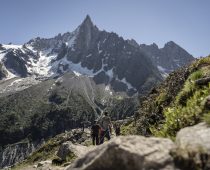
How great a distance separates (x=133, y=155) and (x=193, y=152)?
1213 millimetres

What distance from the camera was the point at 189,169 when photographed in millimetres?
7668

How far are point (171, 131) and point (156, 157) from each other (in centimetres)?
437

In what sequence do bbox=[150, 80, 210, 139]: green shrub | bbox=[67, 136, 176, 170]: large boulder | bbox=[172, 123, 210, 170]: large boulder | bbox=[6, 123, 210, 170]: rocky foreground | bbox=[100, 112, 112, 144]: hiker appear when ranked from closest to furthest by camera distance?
Result: bbox=[172, 123, 210, 170]: large boulder, bbox=[6, 123, 210, 170]: rocky foreground, bbox=[67, 136, 176, 170]: large boulder, bbox=[150, 80, 210, 139]: green shrub, bbox=[100, 112, 112, 144]: hiker

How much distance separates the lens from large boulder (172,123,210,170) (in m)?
7.68

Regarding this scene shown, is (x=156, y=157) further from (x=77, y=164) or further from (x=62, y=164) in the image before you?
(x=62, y=164)

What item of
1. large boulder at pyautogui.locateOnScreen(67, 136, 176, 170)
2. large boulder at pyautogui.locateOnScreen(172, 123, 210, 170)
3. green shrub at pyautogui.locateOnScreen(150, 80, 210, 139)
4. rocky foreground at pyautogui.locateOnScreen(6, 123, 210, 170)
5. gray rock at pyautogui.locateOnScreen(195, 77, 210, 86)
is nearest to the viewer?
large boulder at pyautogui.locateOnScreen(172, 123, 210, 170)

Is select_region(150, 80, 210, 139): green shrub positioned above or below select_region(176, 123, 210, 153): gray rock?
above

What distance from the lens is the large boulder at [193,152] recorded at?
302 inches

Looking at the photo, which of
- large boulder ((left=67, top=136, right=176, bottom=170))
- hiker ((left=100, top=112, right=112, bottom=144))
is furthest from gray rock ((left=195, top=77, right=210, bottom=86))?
hiker ((left=100, top=112, right=112, bottom=144))

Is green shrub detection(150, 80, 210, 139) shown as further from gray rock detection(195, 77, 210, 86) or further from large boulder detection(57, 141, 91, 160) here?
large boulder detection(57, 141, 91, 160)

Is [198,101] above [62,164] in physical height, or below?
above

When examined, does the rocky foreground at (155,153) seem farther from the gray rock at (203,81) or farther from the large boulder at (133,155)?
the gray rock at (203,81)

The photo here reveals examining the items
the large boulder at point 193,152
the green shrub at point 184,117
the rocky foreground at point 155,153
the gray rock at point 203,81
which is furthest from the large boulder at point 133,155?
the gray rock at point 203,81

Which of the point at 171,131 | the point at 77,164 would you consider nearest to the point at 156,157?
the point at 77,164
